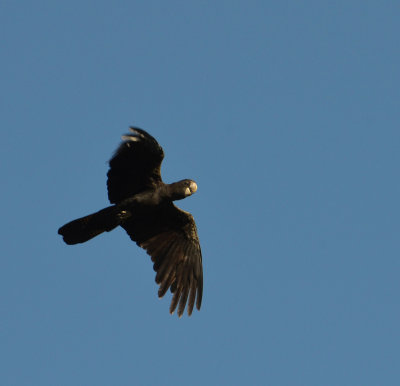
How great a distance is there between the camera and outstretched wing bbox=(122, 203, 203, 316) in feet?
46.4

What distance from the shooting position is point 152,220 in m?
14.3

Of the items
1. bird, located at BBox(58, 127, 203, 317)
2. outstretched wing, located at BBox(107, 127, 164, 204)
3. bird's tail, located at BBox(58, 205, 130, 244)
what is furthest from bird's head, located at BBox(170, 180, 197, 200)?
bird's tail, located at BBox(58, 205, 130, 244)

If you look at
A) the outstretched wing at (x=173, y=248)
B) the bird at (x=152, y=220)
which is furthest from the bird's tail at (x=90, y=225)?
the outstretched wing at (x=173, y=248)

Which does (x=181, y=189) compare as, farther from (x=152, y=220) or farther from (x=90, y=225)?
(x=90, y=225)

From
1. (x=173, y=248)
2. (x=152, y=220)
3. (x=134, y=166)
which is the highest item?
(x=134, y=166)

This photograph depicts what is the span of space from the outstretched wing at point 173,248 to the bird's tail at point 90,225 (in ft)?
2.46

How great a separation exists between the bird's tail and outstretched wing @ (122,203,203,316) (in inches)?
29.5

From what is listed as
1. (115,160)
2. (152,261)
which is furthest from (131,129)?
(152,261)

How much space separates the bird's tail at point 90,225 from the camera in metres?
13.0

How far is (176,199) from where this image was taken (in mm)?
13719

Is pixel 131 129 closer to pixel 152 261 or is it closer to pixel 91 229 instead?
pixel 91 229

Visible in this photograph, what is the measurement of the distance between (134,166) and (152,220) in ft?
5.05

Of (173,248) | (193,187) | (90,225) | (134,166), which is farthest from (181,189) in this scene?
(90,225)

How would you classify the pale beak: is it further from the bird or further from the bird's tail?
the bird's tail
